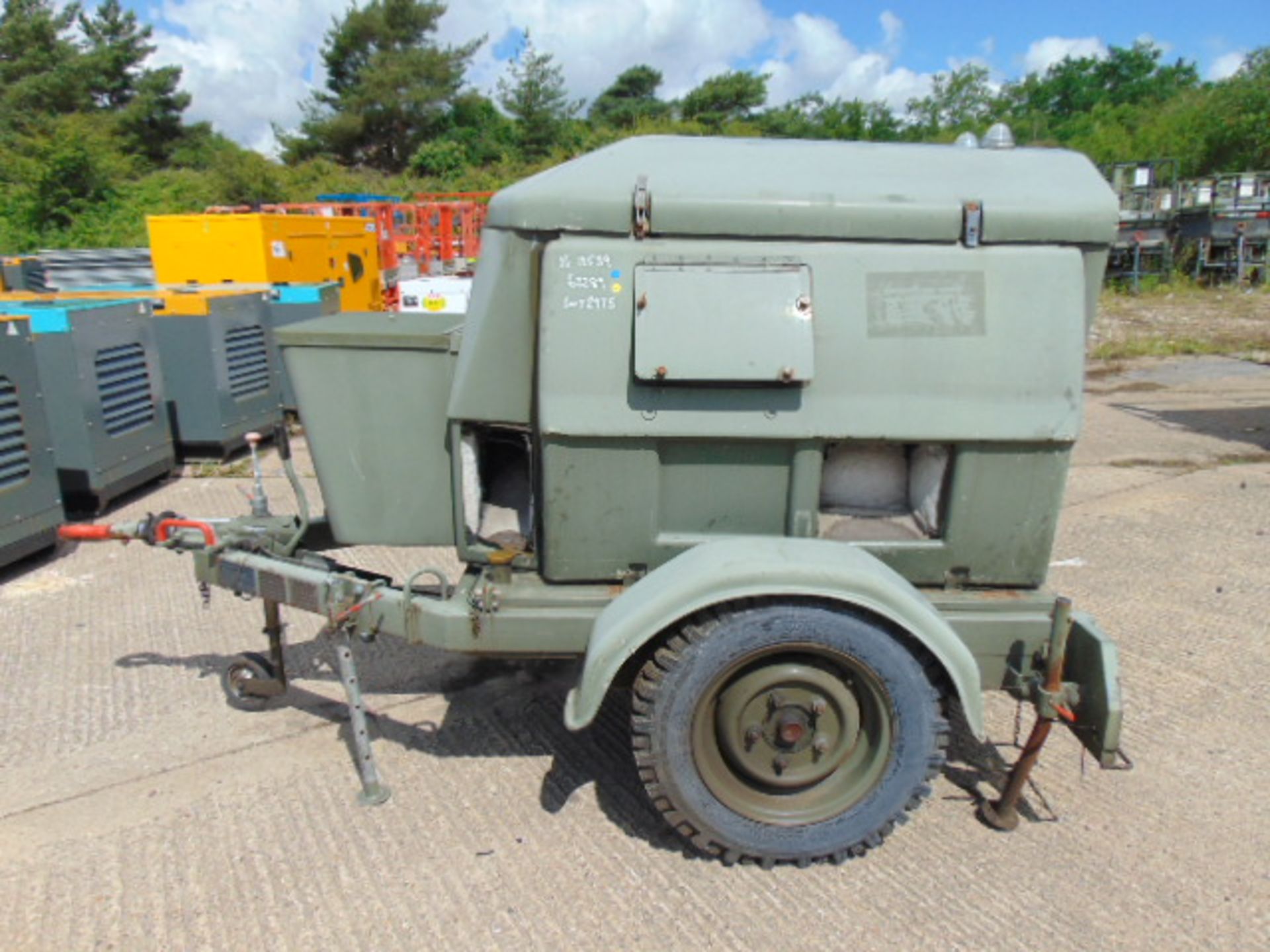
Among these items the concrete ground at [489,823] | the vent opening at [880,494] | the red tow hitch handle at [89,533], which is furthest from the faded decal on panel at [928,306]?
the red tow hitch handle at [89,533]

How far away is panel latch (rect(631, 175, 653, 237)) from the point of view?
2.61m

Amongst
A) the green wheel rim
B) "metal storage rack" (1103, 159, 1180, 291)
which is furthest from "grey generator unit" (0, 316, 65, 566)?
"metal storage rack" (1103, 159, 1180, 291)

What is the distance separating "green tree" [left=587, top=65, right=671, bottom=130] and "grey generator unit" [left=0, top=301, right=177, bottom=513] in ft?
135

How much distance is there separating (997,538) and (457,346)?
5.65 feet

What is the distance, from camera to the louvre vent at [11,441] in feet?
16.5

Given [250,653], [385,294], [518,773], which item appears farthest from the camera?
[385,294]

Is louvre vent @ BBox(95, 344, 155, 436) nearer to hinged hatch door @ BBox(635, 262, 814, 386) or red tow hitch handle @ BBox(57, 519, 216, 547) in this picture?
red tow hitch handle @ BBox(57, 519, 216, 547)

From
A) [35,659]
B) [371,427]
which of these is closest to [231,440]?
[35,659]

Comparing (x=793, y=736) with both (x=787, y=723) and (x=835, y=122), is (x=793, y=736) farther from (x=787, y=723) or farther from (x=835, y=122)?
(x=835, y=122)

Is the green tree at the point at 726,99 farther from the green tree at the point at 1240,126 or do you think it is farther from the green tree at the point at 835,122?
the green tree at the point at 1240,126

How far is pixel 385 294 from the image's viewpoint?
13141mm

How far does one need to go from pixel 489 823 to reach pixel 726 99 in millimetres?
44006

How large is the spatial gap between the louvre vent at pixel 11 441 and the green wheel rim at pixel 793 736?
429cm

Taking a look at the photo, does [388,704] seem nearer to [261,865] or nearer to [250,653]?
[250,653]
